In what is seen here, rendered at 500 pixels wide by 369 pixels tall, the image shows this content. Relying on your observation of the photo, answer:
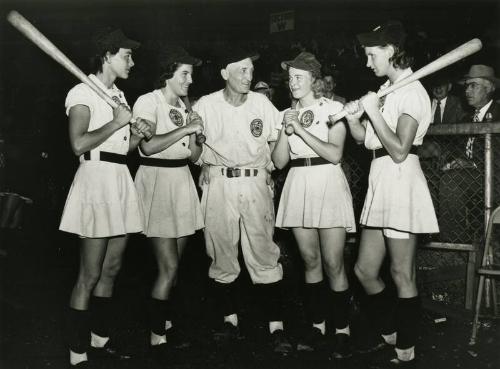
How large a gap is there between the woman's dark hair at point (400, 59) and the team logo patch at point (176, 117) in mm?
1755

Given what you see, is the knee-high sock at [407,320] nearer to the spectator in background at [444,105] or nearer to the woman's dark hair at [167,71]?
the woman's dark hair at [167,71]

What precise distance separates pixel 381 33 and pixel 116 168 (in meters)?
2.18

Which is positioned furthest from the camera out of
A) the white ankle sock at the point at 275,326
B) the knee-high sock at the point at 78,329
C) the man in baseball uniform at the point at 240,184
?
the white ankle sock at the point at 275,326

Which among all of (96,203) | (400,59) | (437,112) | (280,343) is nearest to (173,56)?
(96,203)

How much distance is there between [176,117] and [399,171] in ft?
6.12

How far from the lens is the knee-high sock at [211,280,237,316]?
4438 millimetres

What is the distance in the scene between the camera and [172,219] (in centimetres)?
406

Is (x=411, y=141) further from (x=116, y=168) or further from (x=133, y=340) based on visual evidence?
(x=133, y=340)

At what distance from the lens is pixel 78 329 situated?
3.65m

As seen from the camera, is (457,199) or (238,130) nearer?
(238,130)

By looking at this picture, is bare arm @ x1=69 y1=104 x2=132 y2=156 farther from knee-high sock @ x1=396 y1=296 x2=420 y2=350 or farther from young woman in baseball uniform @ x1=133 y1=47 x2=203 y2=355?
knee-high sock @ x1=396 y1=296 x2=420 y2=350

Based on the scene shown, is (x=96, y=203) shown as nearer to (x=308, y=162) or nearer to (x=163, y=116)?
(x=163, y=116)

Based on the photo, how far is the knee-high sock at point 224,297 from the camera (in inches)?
175

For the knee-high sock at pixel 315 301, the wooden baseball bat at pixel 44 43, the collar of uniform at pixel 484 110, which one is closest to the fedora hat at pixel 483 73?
the collar of uniform at pixel 484 110
